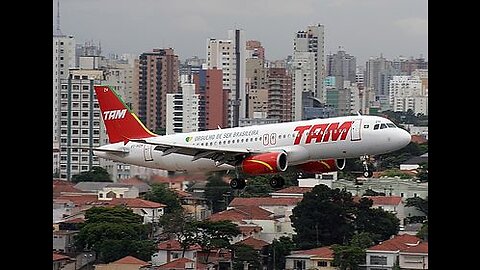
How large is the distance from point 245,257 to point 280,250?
1.32 ft

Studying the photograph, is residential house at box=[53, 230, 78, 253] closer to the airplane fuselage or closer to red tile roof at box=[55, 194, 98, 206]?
red tile roof at box=[55, 194, 98, 206]

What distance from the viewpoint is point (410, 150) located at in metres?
10.5

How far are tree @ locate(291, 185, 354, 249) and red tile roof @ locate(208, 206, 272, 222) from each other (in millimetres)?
387

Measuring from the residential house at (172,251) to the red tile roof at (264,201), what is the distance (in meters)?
0.67

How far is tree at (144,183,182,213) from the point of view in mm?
10787

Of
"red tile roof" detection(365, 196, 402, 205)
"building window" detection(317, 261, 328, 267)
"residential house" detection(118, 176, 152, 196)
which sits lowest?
"building window" detection(317, 261, 328, 267)

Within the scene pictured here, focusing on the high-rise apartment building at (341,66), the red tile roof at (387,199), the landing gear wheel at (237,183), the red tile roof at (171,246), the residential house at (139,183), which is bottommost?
the red tile roof at (171,246)

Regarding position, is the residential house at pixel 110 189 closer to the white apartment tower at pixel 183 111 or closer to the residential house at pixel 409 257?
the white apartment tower at pixel 183 111

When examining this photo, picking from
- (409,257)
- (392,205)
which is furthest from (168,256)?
(409,257)

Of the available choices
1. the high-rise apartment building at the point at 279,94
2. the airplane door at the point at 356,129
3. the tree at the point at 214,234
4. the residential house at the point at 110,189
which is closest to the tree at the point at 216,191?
the tree at the point at 214,234

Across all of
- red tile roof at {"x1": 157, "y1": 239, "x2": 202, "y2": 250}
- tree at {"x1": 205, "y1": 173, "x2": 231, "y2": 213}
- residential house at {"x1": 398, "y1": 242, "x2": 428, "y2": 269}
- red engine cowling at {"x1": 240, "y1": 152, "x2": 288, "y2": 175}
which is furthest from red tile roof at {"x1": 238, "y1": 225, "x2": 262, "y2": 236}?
red engine cowling at {"x1": 240, "y1": 152, "x2": 288, "y2": 175}

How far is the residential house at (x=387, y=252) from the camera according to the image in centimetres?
933
